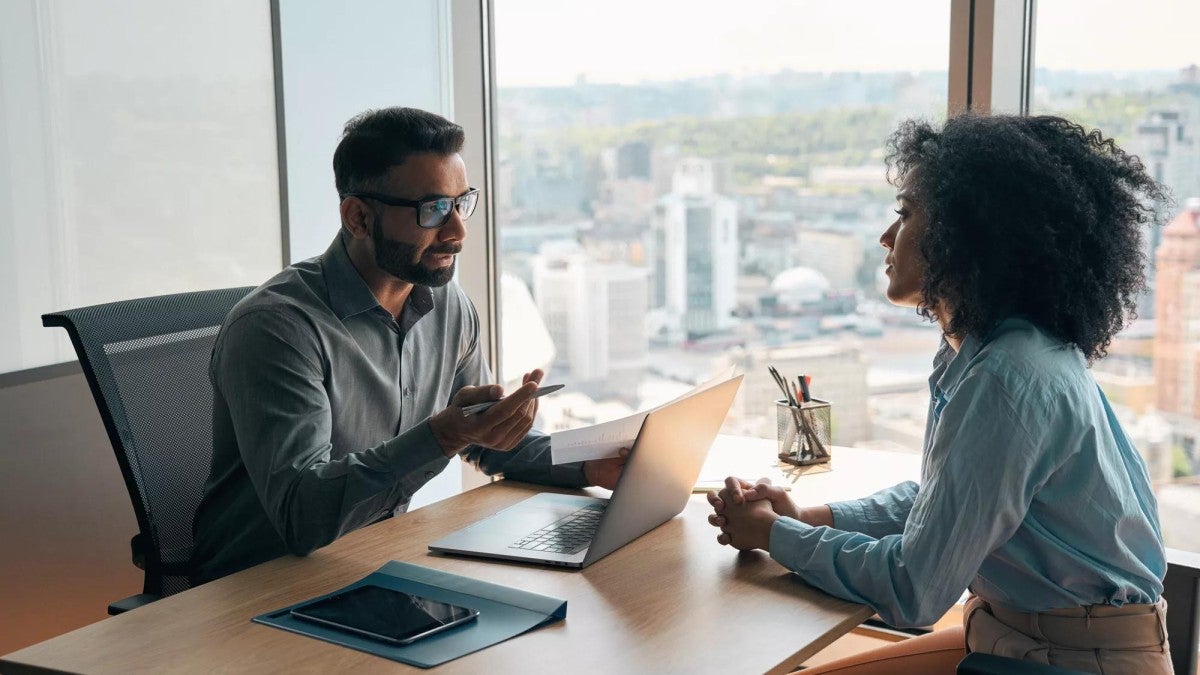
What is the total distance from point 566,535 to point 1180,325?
61.9 inches

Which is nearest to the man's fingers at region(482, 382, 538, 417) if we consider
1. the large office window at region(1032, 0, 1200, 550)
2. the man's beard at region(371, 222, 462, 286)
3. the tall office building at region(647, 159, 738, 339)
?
the man's beard at region(371, 222, 462, 286)

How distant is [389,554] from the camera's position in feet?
5.84

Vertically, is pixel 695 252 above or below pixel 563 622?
above

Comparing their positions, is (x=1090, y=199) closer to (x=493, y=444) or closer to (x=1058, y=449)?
(x=1058, y=449)

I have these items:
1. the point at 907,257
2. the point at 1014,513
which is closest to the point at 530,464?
the point at 907,257

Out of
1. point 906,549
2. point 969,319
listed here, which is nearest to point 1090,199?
point 969,319

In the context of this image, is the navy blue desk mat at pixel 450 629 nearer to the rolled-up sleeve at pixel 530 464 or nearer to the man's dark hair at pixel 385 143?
the rolled-up sleeve at pixel 530 464

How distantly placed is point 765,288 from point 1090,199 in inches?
61.6

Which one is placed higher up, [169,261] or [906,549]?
[169,261]

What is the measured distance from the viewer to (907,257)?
5.74ft

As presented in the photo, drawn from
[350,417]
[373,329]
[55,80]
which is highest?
[55,80]

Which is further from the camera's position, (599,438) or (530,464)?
(530,464)

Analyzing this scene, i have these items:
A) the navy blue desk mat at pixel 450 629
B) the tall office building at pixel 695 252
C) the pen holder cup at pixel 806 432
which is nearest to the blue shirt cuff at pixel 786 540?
the navy blue desk mat at pixel 450 629

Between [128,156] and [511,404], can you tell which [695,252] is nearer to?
[128,156]
